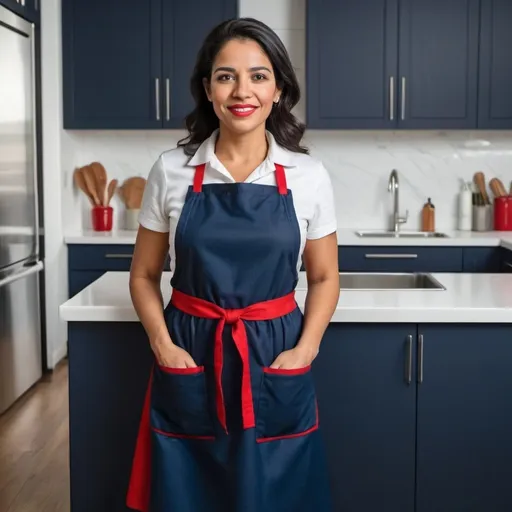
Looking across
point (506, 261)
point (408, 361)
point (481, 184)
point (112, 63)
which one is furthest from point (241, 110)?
point (481, 184)

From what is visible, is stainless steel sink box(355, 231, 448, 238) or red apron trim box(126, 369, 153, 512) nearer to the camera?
red apron trim box(126, 369, 153, 512)

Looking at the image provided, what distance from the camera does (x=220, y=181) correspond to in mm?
1935

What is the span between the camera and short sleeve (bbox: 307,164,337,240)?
6.40ft

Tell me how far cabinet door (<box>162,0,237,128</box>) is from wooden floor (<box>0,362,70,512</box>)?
1748 millimetres

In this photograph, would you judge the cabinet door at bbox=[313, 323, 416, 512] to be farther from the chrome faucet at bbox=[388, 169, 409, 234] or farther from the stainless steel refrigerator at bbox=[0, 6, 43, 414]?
the chrome faucet at bbox=[388, 169, 409, 234]

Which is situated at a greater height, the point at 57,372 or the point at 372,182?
the point at 372,182

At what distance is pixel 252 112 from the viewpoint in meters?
1.87

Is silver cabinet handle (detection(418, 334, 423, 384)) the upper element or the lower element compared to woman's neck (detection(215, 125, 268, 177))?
lower

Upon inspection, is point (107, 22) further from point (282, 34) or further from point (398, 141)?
point (398, 141)

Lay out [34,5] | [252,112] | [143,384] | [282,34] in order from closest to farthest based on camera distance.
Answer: [252,112], [143,384], [34,5], [282,34]

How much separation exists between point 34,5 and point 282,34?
1488 mm

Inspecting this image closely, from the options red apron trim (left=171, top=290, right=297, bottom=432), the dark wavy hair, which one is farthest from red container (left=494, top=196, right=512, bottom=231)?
red apron trim (left=171, top=290, right=297, bottom=432)

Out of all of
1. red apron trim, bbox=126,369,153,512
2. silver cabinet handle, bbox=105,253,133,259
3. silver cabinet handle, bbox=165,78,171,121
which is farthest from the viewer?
silver cabinet handle, bbox=165,78,171,121

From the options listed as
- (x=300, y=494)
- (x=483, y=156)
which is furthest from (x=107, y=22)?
(x=300, y=494)
